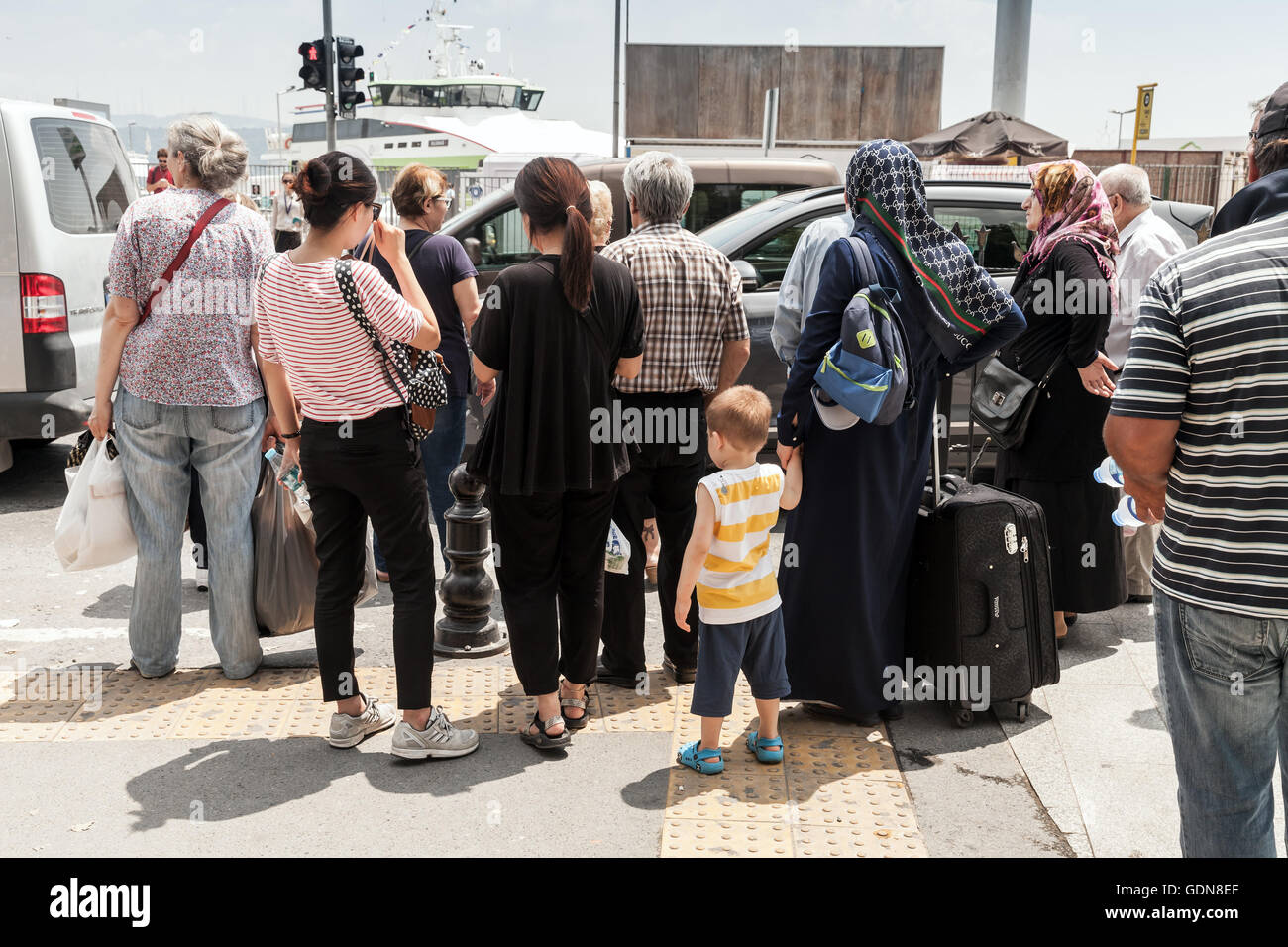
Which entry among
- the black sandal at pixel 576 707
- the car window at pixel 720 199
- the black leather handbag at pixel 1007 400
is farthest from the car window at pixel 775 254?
the black sandal at pixel 576 707

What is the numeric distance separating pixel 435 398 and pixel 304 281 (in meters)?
0.55

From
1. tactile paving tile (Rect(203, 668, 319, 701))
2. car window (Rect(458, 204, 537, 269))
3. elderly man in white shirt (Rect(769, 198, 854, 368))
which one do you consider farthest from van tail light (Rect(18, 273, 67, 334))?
elderly man in white shirt (Rect(769, 198, 854, 368))

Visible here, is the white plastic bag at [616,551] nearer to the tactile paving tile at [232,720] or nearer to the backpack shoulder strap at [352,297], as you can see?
the backpack shoulder strap at [352,297]

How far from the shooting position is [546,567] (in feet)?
12.6

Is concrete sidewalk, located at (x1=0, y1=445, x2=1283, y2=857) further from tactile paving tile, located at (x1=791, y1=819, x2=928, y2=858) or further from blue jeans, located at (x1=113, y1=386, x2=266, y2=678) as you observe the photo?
blue jeans, located at (x1=113, y1=386, x2=266, y2=678)

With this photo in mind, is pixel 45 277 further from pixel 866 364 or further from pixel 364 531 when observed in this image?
pixel 866 364

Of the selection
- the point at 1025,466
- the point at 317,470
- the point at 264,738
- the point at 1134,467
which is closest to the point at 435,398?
the point at 317,470

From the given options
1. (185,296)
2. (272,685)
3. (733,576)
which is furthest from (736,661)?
(185,296)

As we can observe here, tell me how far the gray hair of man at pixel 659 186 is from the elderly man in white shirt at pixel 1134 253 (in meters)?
2.09

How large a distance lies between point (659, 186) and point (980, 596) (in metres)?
1.87

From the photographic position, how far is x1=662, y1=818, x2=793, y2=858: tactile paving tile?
10.6 feet

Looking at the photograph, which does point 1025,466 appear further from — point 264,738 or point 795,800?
point 264,738

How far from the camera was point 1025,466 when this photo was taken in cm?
484

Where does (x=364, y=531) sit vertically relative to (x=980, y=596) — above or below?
above
